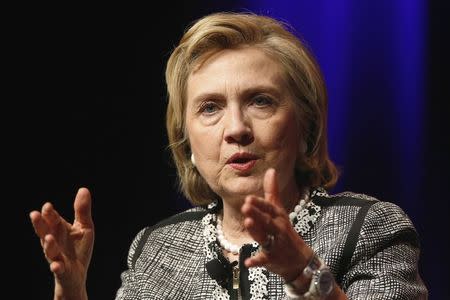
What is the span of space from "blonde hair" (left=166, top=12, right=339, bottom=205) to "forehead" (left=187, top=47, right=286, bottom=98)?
19mm

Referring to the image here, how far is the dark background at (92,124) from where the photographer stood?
11.5ft

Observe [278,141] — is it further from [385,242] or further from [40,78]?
[40,78]

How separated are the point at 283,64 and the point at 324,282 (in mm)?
711

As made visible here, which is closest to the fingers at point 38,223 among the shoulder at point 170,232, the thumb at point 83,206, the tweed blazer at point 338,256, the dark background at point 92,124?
the thumb at point 83,206

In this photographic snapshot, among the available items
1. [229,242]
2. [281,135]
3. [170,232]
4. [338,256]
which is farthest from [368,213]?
[170,232]

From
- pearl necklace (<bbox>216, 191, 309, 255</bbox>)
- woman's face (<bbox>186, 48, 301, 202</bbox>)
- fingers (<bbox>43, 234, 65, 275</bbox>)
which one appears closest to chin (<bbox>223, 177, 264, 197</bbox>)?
woman's face (<bbox>186, 48, 301, 202</bbox>)

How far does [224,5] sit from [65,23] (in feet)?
2.07

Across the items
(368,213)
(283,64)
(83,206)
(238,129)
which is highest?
(283,64)

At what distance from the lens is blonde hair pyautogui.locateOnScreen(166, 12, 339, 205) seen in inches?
90.7

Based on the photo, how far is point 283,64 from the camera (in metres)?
2.29

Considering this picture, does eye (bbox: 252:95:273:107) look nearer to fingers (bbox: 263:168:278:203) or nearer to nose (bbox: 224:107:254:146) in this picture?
nose (bbox: 224:107:254:146)

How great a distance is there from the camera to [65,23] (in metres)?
3.56

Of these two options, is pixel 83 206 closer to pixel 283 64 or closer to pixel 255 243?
pixel 255 243

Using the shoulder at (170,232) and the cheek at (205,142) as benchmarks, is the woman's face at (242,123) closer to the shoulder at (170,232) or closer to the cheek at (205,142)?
the cheek at (205,142)
